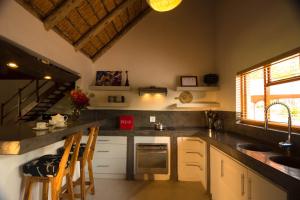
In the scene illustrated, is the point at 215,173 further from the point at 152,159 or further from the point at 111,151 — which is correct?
the point at 111,151

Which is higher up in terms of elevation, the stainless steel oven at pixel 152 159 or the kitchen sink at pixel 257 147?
the kitchen sink at pixel 257 147

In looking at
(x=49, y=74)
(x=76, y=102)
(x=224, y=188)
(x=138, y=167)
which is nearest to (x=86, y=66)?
(x=76, y=102)

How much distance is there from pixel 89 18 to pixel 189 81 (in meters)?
2.21

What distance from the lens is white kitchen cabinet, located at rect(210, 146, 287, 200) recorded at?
1.39 metres

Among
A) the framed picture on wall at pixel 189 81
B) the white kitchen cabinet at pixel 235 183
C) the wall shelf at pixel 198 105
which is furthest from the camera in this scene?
the framed picture on wall at pixel 189 81

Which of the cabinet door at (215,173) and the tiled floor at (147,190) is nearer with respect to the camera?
the cabinet door at (215,173)

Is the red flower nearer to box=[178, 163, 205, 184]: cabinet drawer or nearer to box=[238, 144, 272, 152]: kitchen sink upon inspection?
box=[178, 163, 205, 184]: cabinet drawer

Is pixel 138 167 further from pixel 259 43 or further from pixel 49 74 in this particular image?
pixel 259 43

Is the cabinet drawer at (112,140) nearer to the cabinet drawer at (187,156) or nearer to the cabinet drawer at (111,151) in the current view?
the cabinet drawer at (111,151)

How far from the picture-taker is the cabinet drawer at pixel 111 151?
356 centimetres

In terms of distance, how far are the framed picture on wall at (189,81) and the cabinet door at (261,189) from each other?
8.50 ft

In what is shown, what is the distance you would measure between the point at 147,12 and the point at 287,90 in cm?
323

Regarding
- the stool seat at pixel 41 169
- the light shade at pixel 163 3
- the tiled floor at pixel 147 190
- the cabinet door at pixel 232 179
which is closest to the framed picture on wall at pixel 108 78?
the tiled floor at pixel 147 190

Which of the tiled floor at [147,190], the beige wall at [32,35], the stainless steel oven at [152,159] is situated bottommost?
the tiled floor at [147,190]
